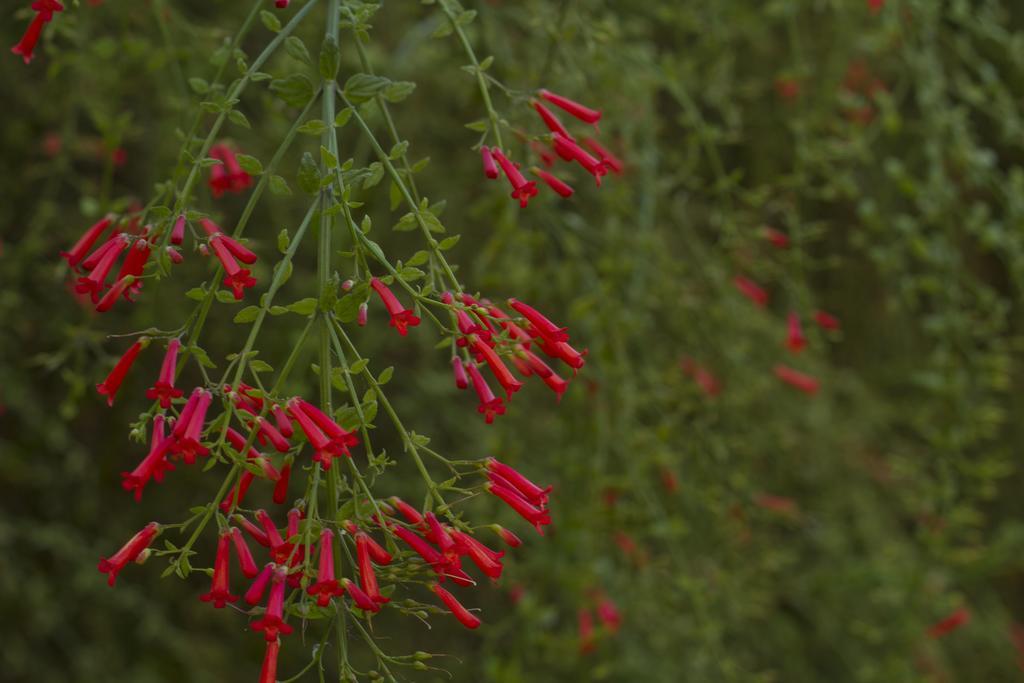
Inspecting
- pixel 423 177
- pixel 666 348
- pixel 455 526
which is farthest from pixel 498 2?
pixel 455 526

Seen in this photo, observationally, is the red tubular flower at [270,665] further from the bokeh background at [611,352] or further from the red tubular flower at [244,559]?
the bokeh background at [611,352]

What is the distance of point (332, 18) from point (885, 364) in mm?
→ 3587

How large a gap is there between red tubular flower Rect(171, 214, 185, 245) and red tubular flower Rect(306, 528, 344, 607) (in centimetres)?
33

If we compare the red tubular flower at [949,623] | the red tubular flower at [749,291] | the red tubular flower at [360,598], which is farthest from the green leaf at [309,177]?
the red tubular flower at [949,623]

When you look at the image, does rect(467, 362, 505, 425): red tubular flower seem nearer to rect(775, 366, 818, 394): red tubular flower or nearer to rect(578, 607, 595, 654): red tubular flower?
rect(578, 607, 595, 654): red tubular flower

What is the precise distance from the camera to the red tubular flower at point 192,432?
1058 mm

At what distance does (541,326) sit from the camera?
1.26 m

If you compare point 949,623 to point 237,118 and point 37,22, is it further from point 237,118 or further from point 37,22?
point 37,22

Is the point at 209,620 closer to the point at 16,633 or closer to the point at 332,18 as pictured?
the point at 16,633

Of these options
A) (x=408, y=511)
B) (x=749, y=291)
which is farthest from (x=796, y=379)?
(x=408, y=511)

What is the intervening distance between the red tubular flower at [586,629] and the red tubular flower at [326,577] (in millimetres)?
1179

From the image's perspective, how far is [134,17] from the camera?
2.20 metres

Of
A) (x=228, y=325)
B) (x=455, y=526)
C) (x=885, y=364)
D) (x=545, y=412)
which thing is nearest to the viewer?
(x=455, y=526)

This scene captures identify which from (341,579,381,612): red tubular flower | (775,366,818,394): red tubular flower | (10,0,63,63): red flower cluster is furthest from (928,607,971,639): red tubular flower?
(10,0,63,63): red flower cluster
